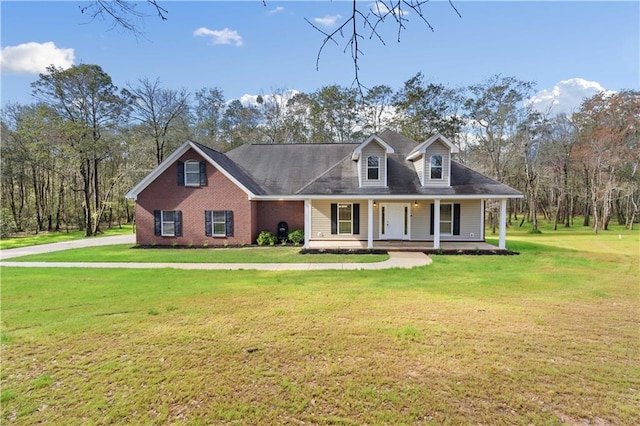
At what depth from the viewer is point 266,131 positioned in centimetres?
3528

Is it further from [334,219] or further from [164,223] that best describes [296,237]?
[164,223]

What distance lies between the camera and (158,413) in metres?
3.15

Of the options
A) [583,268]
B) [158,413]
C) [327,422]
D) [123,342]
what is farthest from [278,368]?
[583,268]

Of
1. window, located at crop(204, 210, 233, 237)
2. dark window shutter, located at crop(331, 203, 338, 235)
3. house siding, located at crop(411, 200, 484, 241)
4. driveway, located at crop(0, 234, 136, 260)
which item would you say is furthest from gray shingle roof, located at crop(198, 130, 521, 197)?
driveway, located at crop(0, 234, 136, 260)

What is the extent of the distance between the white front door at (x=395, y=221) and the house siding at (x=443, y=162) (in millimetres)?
2007

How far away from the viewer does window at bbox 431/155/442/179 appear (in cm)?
1521

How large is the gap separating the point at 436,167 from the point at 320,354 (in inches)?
510

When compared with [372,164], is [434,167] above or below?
below

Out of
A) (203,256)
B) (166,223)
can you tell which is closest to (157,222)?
(166,223)

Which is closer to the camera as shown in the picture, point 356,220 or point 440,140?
point 440,140

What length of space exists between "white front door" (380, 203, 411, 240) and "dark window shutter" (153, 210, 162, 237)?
1201 cm

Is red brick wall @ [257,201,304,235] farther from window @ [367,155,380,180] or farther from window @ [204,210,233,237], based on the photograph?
window @ [367,155,380,180]

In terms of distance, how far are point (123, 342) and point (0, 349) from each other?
166 centimetres

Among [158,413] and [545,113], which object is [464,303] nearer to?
[158,413]
